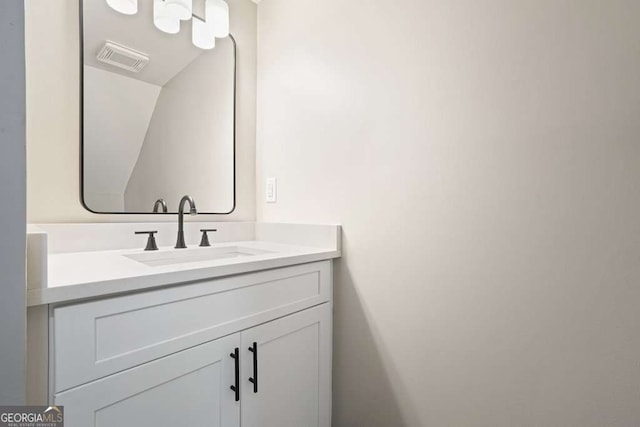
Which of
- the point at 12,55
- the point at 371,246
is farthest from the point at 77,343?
the point at 371,246

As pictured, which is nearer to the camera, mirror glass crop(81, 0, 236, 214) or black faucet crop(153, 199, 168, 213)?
mirror glass crop(81, 0, 236, 214)

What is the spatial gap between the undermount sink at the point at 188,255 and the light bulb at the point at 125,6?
3.11ft

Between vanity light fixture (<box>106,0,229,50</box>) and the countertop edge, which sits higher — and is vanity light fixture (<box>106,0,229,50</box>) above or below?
above

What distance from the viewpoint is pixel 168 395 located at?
0.78 metres

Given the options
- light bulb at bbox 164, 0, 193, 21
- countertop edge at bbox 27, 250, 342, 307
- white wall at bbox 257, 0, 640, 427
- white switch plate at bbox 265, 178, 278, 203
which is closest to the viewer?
countertop edge at bbox 27, 250, 342, 307

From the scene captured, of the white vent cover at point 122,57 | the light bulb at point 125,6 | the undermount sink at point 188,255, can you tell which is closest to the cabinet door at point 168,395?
the undermount sink at point 188,255

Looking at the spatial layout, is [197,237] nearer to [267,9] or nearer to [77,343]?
[77,343]

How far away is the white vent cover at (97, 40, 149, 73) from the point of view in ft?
3.84

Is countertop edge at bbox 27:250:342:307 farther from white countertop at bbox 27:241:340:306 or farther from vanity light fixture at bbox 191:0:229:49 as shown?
vanity light fixture at bbox 191:0:229:49

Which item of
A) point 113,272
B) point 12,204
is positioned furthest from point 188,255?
point 12,204

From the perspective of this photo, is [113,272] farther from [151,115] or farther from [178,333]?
[151,115]

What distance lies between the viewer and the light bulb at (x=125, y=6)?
118 centimetres

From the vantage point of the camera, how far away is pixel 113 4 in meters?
1.18

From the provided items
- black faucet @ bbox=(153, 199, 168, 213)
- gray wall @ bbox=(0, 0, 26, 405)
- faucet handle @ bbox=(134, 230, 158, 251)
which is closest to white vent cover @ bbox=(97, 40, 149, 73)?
black faucet @ bbox=(153, 199, 168, 213)
